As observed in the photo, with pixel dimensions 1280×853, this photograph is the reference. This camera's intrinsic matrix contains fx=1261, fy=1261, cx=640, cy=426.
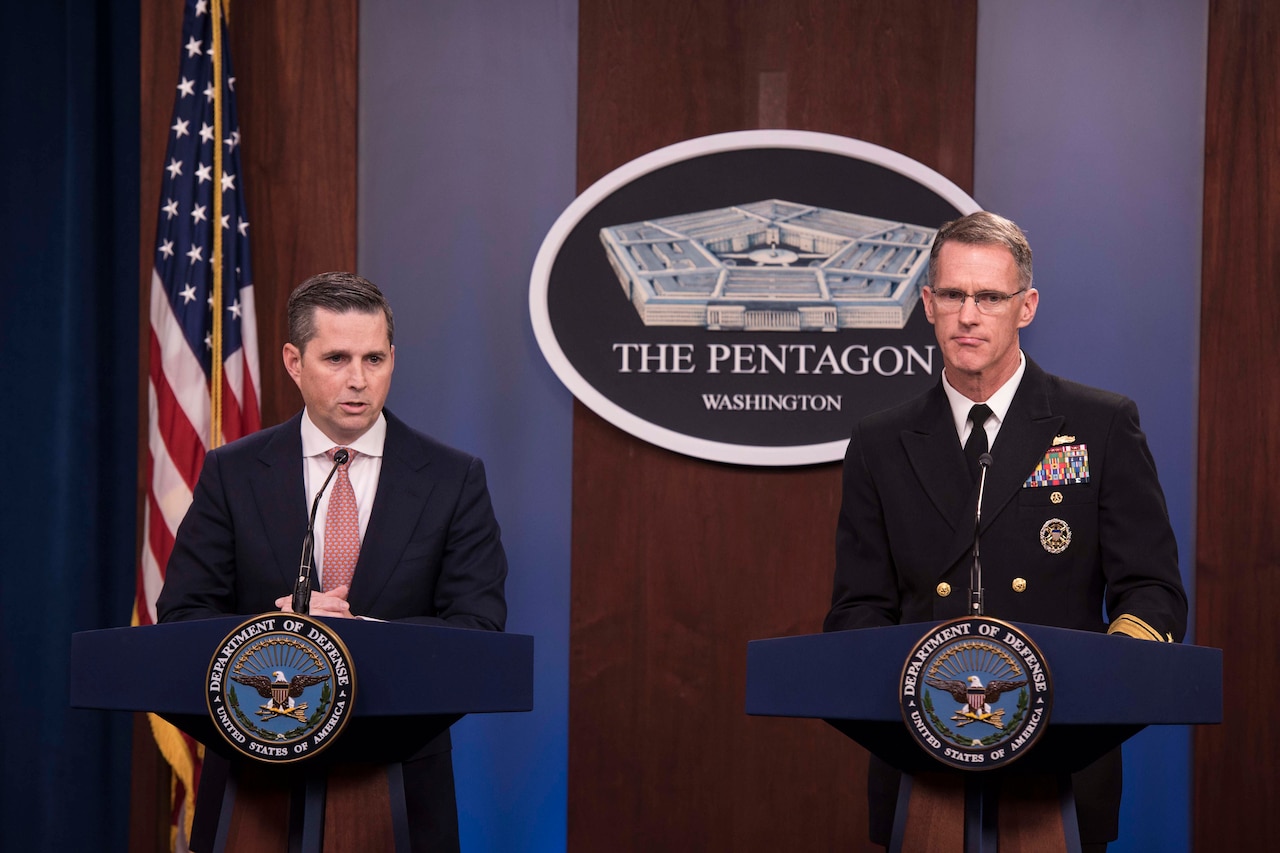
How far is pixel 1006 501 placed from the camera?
217cm

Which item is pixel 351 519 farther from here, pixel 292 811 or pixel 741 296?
pixel 741 296

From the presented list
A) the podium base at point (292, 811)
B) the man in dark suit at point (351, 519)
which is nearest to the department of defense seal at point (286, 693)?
the podium base at point (292, 811)

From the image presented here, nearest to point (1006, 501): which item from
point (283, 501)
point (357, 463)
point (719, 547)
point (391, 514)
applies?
point (391, 514)

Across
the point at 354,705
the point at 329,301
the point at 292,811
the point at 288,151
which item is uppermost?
the point at 288,151

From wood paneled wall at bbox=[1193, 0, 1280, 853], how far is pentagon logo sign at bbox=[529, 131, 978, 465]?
2.58 feet

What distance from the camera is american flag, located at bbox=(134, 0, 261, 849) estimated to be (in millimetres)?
3480

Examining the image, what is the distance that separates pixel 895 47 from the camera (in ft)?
11.7

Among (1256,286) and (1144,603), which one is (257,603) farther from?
(1256,286)

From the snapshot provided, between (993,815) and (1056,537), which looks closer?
(993,815)

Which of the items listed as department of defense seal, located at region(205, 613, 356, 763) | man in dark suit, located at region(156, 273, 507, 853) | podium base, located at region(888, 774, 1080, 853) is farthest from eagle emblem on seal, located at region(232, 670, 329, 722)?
podium base, located at region(888, 774, 1080, 853)

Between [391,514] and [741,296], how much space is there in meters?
1.48

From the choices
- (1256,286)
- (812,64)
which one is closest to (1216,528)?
(1256,286)

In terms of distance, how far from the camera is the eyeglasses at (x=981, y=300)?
2.22m

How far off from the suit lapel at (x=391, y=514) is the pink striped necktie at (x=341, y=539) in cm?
3
